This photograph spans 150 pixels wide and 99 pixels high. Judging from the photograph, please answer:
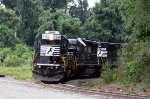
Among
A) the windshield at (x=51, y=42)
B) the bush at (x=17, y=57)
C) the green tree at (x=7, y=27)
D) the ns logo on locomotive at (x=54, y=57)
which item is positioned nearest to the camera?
the ns logo on locomotive at (x=54, y=57)

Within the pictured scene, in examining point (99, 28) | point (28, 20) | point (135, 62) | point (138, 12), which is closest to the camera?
point (138, 12)

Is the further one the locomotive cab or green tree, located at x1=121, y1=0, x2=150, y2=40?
the locomotive cab

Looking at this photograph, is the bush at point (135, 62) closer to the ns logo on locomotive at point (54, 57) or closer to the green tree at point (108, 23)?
the ns logo on locomotive at point (54, 57)

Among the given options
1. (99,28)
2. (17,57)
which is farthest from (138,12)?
(99,28)

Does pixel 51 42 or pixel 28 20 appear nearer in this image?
pixel 51 42

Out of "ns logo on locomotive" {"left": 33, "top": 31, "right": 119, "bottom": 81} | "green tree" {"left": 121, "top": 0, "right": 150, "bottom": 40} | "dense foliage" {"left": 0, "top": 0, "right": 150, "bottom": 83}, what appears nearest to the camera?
"green tree" {"left": 121, "top": 0, "right": 150, "bottom": 40}

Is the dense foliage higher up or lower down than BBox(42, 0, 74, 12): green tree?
lower down

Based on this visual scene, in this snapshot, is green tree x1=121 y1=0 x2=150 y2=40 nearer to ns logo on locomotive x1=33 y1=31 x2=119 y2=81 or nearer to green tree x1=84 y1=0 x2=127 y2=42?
ns logo on locomotive x1=33 y1=31 x2=119 y2=81

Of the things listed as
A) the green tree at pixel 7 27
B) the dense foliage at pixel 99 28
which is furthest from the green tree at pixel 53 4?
the green tree at pixel 7 27

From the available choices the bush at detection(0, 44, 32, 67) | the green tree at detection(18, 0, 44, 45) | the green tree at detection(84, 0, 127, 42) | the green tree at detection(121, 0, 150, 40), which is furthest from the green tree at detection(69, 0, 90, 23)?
the green tree at detection(121, 0, 150, 40)

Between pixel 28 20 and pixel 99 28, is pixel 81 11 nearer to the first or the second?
pixel 28 20

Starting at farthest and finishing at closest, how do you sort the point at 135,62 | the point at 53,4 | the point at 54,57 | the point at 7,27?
1. the point at 53,4
2. the point at 7,27
3. the point at 54,57
4. the point at 135,62

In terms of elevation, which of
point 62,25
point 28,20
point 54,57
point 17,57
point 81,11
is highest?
point 81,11

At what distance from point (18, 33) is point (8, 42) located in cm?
604
